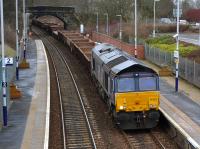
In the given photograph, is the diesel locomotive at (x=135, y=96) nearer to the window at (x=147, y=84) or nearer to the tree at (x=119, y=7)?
the window at (x=147, y=84)

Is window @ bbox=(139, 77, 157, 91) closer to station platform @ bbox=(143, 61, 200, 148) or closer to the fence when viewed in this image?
station platform @ bbox=(143, 61, 200, 148)

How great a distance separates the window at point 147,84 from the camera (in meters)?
22.3

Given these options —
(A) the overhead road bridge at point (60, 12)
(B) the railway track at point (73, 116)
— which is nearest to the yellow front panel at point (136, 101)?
(B) the railway track at point (73, 116)

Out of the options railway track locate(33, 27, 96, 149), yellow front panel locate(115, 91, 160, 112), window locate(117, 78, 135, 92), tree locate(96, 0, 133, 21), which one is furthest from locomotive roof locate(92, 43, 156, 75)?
tree locate(96, 0, 133, 21)

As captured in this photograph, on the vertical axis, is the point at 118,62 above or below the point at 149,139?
Result: above

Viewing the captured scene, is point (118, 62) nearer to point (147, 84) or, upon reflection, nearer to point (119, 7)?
point (147, 84)

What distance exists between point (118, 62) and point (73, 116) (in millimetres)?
3977

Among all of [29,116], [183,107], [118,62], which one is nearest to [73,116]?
[29,116]

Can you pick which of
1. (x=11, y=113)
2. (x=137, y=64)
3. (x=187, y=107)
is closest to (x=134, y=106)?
(x=137, y=64)

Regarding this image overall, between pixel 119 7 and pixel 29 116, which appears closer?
pixel 29 116

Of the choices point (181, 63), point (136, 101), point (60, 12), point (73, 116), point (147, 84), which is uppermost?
point (60, 12)

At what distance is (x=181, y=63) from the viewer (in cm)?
3812

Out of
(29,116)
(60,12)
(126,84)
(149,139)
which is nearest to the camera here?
(149,139)

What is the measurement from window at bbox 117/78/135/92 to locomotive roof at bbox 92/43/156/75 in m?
0.43
